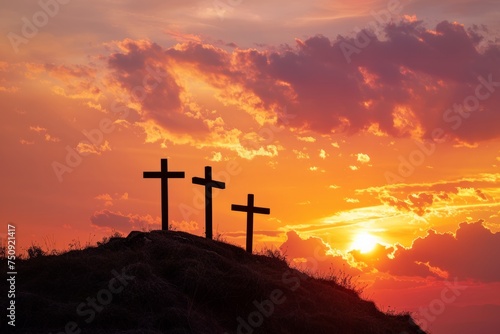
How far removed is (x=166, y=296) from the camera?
17.0 metres

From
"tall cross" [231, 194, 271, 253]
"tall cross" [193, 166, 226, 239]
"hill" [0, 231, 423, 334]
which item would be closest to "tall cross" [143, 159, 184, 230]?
"tall cross" [193, 166, 226, 239]

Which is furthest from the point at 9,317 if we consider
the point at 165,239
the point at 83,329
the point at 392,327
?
the point at 392,327

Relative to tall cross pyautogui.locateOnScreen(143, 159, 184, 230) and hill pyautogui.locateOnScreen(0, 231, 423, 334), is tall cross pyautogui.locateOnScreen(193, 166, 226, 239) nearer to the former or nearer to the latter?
tall cross pyautogui.locateOnScreen(143, 159, 184, 230)

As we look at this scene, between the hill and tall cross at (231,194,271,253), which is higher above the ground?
tall cross at (231,194,271,253)

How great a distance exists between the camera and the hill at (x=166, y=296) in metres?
15.7

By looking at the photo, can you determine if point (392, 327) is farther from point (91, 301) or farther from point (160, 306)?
point (91, 301)

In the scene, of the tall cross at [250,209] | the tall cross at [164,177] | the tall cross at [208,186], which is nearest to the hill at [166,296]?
the tall cross at [208,186]

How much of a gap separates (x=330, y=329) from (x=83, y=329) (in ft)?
23.9

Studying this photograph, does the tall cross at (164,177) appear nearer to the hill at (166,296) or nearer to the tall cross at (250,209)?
the tall cross at (250,209)

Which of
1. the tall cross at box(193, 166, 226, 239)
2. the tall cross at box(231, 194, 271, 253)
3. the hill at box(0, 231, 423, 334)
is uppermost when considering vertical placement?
the tall cross at box(193, 166, 226, 239)

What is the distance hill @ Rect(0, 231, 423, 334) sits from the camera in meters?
15.7

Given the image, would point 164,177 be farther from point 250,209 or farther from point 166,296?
point 166,296

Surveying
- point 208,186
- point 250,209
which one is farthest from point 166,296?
point 250,209

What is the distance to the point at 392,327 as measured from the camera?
21.6 m
